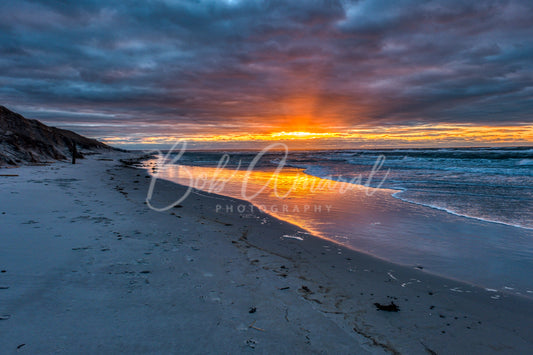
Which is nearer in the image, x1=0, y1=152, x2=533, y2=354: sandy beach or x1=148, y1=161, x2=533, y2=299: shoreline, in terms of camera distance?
x1=0, y1=152, x2=533, y2=354: sandy beach

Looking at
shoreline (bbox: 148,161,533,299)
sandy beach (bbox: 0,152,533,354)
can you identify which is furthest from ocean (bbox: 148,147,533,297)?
sandy beach (bbox: 0,152,533,354)

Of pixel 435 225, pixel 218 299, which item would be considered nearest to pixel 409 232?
pixel 435 225

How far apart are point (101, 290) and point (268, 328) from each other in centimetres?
187

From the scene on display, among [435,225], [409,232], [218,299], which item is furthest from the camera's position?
[435,225]

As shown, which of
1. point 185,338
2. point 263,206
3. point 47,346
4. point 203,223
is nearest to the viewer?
point 47,346

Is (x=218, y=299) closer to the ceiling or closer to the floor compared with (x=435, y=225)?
closer to the floor

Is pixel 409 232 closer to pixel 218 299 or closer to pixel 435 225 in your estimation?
pixel 435 225

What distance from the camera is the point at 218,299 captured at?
314 centimetres

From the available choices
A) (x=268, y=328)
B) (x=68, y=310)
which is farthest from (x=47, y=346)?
(x=268, y=328)

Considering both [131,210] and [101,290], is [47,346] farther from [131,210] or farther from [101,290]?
[131,210]

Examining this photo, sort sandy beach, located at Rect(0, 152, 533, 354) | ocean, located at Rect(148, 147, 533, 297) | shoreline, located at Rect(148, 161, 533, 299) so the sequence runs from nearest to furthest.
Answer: sandy beach, located at Rect(0, 152, 533, 354), shoreline, located at Rect(148, 161, 533, 299), ocean, located at Rect(148, 147, 533, 297)

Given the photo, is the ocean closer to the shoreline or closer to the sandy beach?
the shoreline

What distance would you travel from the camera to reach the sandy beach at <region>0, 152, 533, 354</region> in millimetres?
2432

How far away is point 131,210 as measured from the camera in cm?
713
